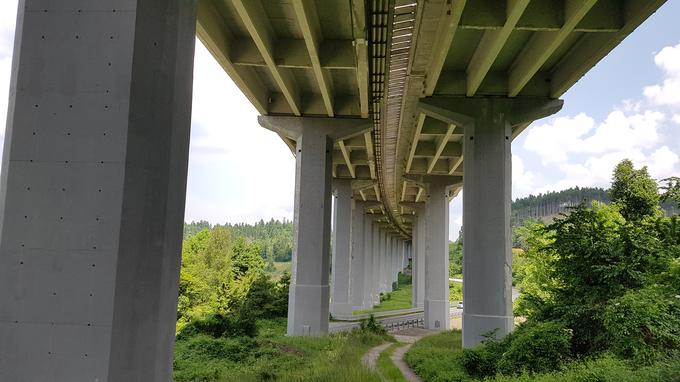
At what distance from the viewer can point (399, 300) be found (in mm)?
71750

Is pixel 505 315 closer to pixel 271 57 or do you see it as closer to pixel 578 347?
pixel 578 347

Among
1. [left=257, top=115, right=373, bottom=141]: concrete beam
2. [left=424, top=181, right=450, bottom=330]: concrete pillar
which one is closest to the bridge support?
[left=424, top=181, right=450, bottom=330]: concrete pillar

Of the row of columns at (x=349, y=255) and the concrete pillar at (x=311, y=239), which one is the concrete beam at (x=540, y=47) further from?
the row of columns at (x=349, y=255)

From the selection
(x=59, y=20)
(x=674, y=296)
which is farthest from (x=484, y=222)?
(x=59, y=20)

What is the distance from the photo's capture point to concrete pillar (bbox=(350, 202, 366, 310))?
4453cm

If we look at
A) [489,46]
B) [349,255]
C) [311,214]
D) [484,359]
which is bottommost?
[484,359]

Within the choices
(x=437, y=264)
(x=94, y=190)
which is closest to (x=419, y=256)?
(x=437, y=264)

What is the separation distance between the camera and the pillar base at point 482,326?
1734 centimetres

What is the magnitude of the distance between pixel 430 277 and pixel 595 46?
21733mm

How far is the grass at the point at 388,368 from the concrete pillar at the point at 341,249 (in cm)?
1763

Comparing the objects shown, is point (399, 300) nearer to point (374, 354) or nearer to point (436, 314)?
point (436, 314)

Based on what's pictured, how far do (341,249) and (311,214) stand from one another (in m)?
17.5

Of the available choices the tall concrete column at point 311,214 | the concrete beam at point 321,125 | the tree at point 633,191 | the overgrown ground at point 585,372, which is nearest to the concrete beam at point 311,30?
the concrete beam at point 321,125

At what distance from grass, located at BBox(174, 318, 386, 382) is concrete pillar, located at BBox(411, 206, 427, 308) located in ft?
97.3
